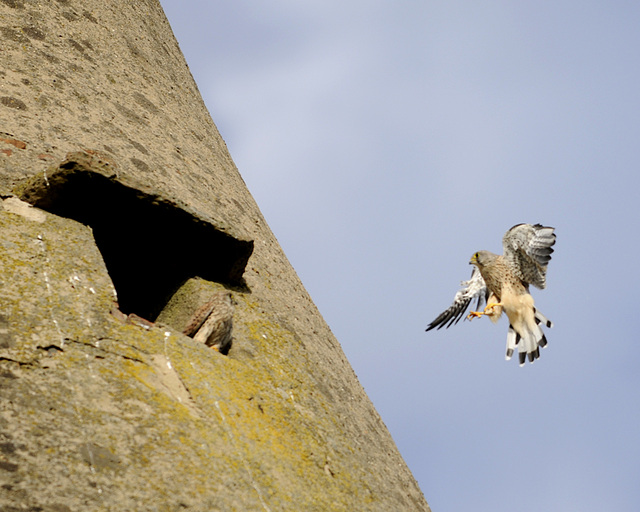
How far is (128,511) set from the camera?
2.41m

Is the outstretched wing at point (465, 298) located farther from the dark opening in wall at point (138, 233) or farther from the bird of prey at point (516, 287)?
the dark opening in wall at point (138, 233)

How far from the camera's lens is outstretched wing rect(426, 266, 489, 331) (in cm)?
929

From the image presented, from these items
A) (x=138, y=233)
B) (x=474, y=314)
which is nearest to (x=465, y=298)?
(x=474, y=314)

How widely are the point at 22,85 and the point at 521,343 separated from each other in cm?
665

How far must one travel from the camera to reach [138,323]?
326cm

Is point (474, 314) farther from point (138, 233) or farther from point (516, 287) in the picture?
point (138, 233)

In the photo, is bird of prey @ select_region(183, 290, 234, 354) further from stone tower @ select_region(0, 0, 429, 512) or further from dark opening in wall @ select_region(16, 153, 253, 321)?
dark opening in wall @ select_region(16, 153, 253, 321)

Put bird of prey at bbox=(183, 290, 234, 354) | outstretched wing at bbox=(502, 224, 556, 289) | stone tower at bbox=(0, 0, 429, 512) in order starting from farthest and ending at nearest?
1. outstretched wing at bbox=(502, 224, 556, 289)
2. bird of prey at bbox=(183, 290, 234, 354)
3. stone tower at bbox=(0, 0, 429, 512)

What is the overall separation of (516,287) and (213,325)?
5994 mm

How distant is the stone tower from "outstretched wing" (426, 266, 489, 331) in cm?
441

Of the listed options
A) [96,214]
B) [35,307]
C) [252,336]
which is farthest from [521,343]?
[35,307]

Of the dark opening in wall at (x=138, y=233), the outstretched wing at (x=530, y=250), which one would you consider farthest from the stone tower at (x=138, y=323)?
the outstretched wing at (x=530, y=250)

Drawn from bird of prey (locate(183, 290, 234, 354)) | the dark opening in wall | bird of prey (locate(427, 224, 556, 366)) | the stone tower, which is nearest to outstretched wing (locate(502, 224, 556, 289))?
bird of prey (locate(427, 224, 556, 366))

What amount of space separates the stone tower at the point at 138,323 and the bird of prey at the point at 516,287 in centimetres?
390
